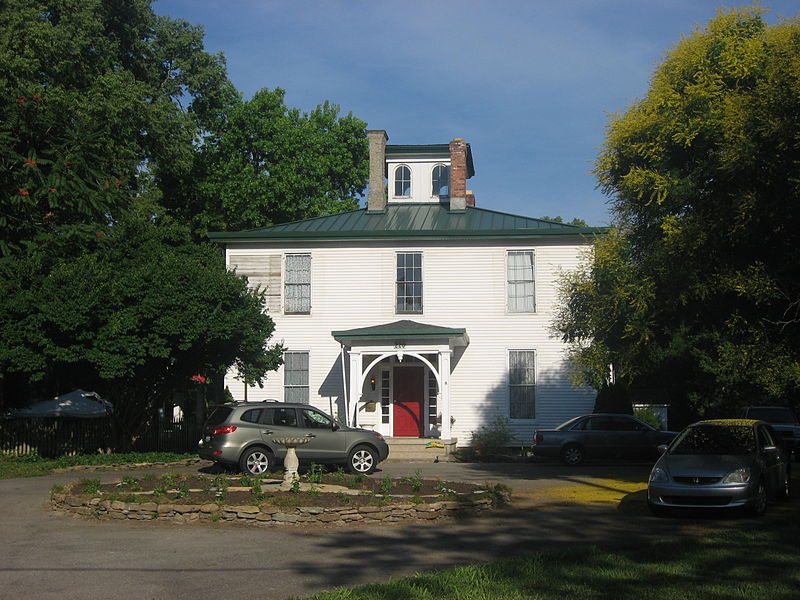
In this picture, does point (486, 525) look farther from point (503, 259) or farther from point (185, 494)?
point (503, 259)

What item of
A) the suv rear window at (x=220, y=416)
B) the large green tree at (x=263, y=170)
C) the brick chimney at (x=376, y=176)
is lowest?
the suv rear window at (x=220, y=416)

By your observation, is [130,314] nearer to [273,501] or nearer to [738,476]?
[273,501]

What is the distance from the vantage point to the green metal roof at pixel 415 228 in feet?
97.8

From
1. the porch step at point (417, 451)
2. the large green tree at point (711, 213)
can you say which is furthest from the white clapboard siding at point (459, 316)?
the large green tree at point (711, 213)

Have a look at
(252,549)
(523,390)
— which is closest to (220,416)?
(252,549)

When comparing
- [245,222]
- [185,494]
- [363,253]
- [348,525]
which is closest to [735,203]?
[348,525]

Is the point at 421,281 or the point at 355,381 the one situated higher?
the point at 421,281

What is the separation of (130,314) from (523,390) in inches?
531

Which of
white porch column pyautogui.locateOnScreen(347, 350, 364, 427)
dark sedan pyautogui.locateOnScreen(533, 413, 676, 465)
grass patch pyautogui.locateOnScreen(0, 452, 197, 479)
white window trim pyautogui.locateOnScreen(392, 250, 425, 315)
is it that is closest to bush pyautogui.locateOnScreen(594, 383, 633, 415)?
dark sedan pyautogui.locateOnScreen(533, 413, 676, 465)

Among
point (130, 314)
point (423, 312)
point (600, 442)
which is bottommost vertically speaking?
point (600, 442)

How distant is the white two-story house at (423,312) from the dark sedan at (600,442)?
15.0 feet

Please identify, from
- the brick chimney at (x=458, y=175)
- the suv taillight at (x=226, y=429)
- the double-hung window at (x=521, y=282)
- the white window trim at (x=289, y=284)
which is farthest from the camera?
the brick chimney at (x=458, y=175)

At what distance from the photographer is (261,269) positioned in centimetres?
3058

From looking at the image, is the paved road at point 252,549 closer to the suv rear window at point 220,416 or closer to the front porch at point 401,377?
the suv rear window at point 220,416
